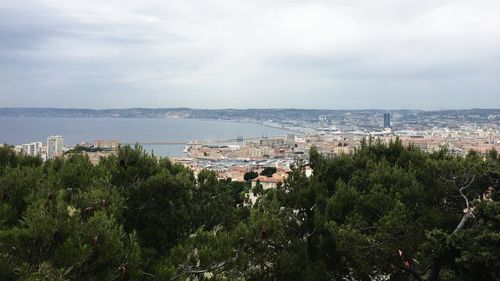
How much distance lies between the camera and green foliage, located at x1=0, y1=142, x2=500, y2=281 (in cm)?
316

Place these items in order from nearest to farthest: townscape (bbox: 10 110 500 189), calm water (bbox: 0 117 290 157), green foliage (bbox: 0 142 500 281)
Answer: green foliage (bbox: 0 142 500 281) → townscape (bbox: 10 110 500 189) → calm water (bbox: 0 117 290 157)

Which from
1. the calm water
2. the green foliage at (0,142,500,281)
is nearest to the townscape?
the green foliage at (0,142,500,281)

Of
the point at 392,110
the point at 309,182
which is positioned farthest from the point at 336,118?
the point at 309,182

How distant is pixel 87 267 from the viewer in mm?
3121

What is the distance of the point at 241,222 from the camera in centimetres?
564

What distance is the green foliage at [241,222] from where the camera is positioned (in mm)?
3158

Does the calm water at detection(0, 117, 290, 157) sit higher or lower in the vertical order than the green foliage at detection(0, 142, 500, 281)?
lower

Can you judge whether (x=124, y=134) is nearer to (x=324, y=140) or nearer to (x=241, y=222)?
(x=324, y=140)

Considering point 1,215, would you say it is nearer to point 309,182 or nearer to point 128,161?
point 128,161

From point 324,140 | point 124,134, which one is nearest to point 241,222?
point 324,140

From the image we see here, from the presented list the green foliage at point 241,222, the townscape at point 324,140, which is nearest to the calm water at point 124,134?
the townscape at point 324,140

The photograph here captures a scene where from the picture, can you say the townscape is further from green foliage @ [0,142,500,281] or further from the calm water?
the calm water

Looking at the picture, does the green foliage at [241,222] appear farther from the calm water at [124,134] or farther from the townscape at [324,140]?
the calm water at [124,134]

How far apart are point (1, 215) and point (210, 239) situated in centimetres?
179
